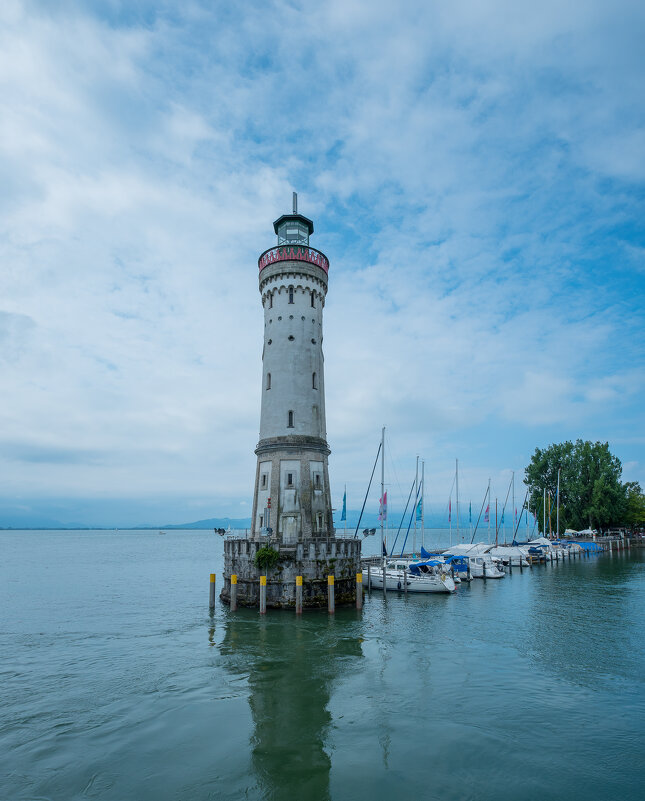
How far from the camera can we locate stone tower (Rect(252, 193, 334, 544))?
3994 cm

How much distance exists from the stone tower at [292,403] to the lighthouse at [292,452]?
0.25ft

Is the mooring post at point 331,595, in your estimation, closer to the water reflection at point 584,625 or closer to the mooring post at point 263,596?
the mooring post at point 263,596

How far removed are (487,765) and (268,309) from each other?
34950 millimetres

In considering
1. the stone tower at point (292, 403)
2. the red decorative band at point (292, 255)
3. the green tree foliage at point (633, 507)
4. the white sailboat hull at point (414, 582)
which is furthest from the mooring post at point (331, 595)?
the green tree foliage at point (633, 507)

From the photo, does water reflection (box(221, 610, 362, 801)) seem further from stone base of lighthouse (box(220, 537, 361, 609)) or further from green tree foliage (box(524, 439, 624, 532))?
green tree foliage (box(524, 439, 624, 532))

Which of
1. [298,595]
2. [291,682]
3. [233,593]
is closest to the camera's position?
[291,682]

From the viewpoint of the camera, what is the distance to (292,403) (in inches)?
1619

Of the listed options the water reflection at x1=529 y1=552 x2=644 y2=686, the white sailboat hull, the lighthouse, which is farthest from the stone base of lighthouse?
the water reflection at x1=529 y1=552 x2=644 y2=686

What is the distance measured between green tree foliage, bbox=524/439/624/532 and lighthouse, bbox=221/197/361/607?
78.0 m

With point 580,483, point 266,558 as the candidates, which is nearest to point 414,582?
point 266,558

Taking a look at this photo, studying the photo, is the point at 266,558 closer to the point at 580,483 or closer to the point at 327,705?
A: the point at 327,705

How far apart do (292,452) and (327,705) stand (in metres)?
21.6

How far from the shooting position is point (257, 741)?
1736 centimetres

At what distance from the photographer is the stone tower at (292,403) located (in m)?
39.9
